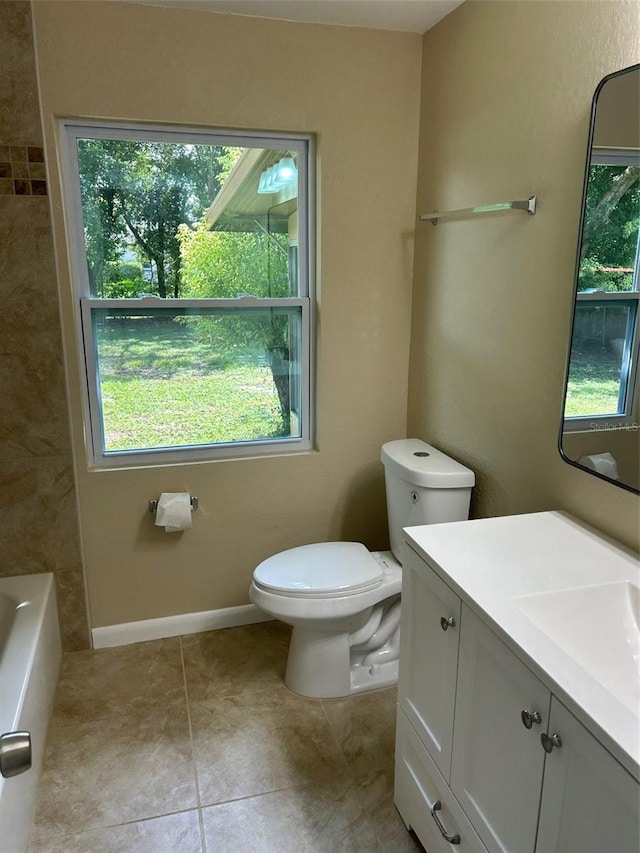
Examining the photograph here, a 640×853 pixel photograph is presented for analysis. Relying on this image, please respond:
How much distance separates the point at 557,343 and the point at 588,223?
1.05 feet

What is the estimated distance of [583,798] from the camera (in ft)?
3.13

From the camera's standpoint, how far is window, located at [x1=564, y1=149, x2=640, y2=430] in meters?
1.41

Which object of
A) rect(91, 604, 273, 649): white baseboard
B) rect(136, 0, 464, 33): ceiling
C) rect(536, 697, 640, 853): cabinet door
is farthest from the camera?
rect(91, 604, 273, 649): white baseboard

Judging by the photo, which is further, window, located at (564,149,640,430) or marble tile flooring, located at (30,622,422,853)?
marble tile flooring, located at (30,622,422,853)

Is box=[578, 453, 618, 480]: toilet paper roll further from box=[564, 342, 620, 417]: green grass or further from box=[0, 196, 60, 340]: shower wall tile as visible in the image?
box=[0, 196, 60, 340]: shower wall tile

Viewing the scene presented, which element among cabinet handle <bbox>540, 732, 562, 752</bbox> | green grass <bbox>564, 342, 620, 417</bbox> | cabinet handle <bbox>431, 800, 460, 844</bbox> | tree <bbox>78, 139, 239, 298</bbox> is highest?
tree <bbox>78, 139, 239, 298</bbox>

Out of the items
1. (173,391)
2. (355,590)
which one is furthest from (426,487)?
(173,391)

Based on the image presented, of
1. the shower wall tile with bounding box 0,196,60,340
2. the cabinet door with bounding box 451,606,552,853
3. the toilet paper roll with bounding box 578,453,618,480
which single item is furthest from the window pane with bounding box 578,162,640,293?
the shower wall tile with bounding box 0,196,60,340

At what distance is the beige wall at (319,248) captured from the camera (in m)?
2.03

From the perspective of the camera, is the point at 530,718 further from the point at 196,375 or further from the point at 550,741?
the point at 196,375

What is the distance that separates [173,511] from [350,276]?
1.16 meters

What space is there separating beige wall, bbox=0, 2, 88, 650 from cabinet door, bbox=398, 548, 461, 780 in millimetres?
1364

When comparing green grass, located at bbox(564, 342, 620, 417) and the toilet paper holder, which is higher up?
green grass, located at bbox(564, 342, 620, 417)

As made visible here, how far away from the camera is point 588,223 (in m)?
1.52
